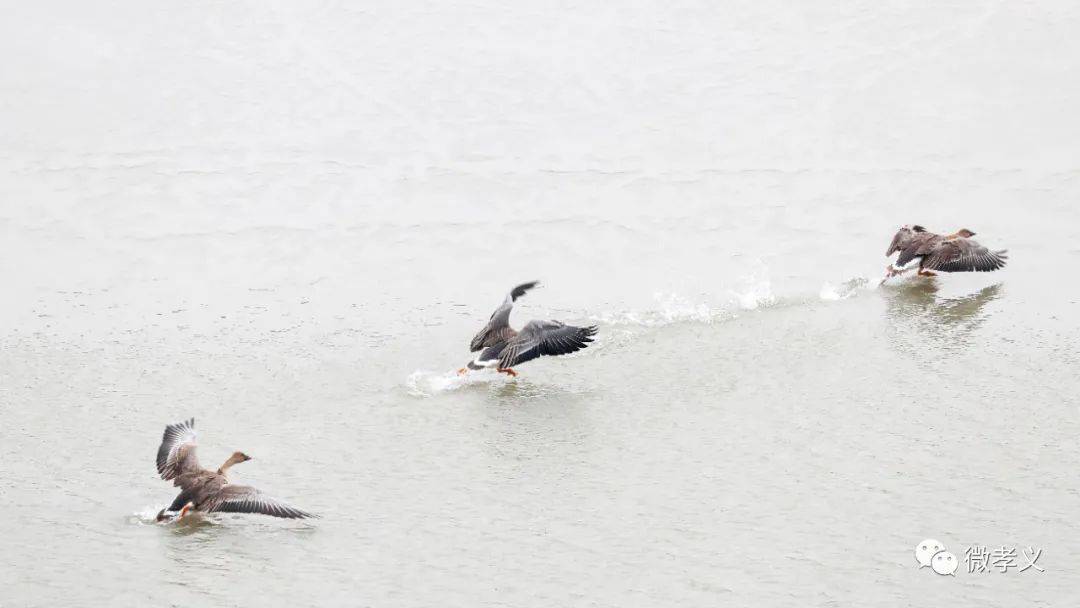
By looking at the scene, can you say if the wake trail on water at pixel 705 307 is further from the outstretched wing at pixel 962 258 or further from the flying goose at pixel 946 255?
the outstretched wing at pixel 962 258

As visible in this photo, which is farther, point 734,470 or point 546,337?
point 546,337

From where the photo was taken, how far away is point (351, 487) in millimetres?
8789

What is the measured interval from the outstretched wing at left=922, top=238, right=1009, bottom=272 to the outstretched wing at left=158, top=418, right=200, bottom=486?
7.91 m

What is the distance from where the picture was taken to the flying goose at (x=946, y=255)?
42.0 ft

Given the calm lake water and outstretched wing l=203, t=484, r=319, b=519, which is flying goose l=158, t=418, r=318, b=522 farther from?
the calm lake water

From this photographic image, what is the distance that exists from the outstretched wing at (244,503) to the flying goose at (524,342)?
294cm

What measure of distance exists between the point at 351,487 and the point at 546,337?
110 inches

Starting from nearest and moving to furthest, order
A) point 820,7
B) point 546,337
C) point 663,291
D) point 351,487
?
point 351,487 < point 546,337 < point 663,291 < point 820,7

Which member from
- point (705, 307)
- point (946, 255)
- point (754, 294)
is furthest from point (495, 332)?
point (946, 255)

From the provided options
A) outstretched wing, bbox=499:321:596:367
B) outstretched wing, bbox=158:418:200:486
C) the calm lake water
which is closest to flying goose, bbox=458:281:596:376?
outstretched wing, bbox=499:321:596:367

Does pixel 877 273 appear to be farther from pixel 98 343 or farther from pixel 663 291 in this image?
pixel 98 343

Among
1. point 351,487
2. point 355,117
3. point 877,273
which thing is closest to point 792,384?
point 877,273

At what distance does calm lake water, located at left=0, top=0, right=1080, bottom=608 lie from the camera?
7859 mm

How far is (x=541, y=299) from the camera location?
12633mm
